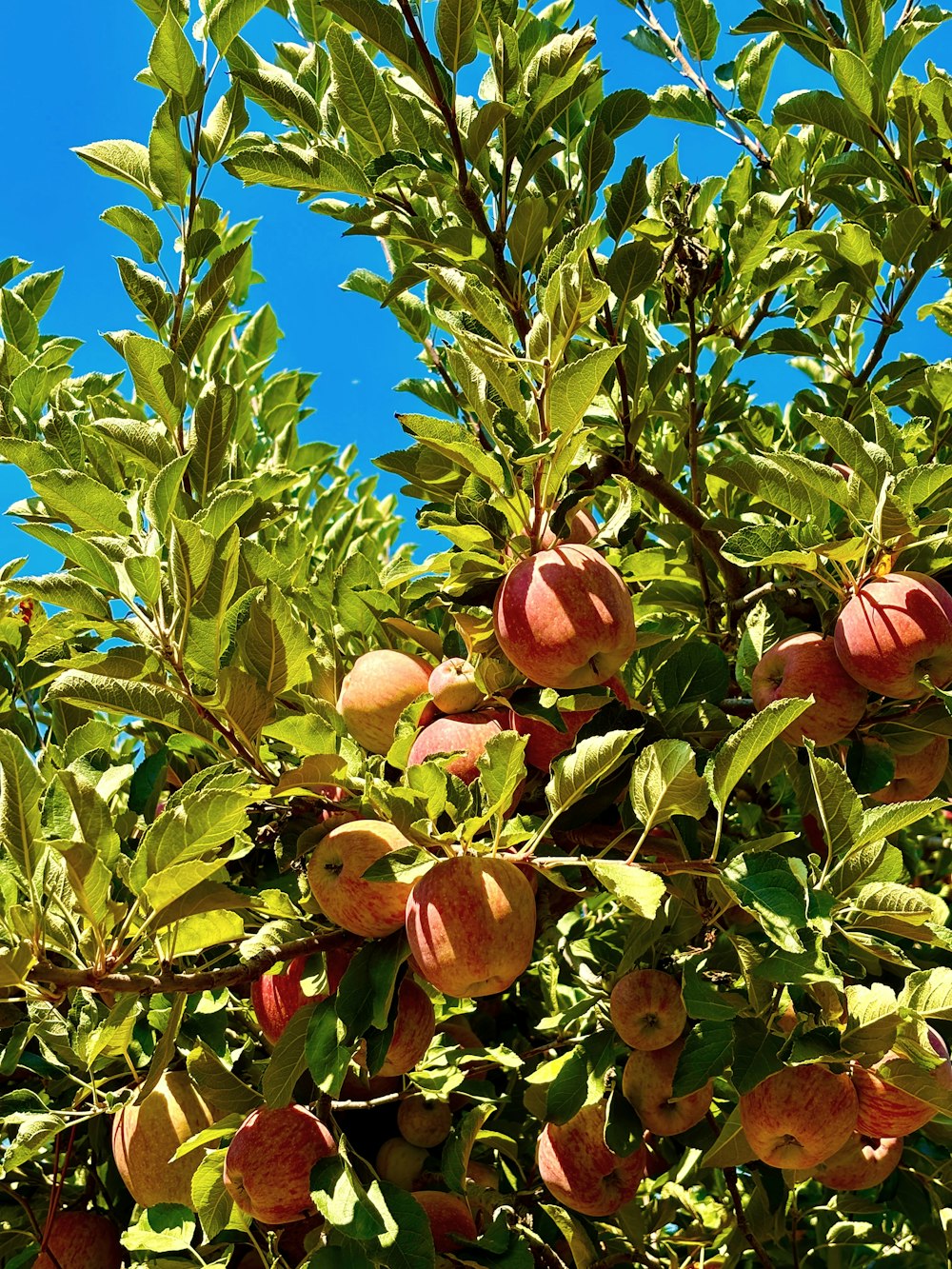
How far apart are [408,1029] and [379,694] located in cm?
54

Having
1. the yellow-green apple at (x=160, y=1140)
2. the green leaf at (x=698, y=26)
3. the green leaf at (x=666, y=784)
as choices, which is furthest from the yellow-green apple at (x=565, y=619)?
the green leaf at (x=698, y=26)

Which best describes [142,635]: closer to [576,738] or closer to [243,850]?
[243,850]

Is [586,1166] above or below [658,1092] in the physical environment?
below

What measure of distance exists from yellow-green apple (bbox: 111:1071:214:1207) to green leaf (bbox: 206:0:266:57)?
1913mm

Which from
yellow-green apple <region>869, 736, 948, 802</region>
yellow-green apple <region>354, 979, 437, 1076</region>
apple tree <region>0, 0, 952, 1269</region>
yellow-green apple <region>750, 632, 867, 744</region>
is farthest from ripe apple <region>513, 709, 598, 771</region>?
yellow-green apple <region>869, 736, 948, 802</region>

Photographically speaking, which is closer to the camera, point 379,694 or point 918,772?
point 379,694

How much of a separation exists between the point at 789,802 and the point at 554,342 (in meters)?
1.34

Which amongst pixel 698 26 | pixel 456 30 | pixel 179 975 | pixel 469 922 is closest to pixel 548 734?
pixel 469 922

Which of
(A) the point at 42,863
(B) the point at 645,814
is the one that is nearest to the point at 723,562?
(B) the point at 645,814

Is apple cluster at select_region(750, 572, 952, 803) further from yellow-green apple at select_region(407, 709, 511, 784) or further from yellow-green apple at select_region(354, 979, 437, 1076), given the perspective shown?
yellow-green apple at select_region(354, 979, 437, 1076)

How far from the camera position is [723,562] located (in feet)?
7.55

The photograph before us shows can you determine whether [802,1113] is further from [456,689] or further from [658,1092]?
[456,689]

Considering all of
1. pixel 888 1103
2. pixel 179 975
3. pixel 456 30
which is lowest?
pixel 888 1103

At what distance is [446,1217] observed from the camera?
6.48 ft
